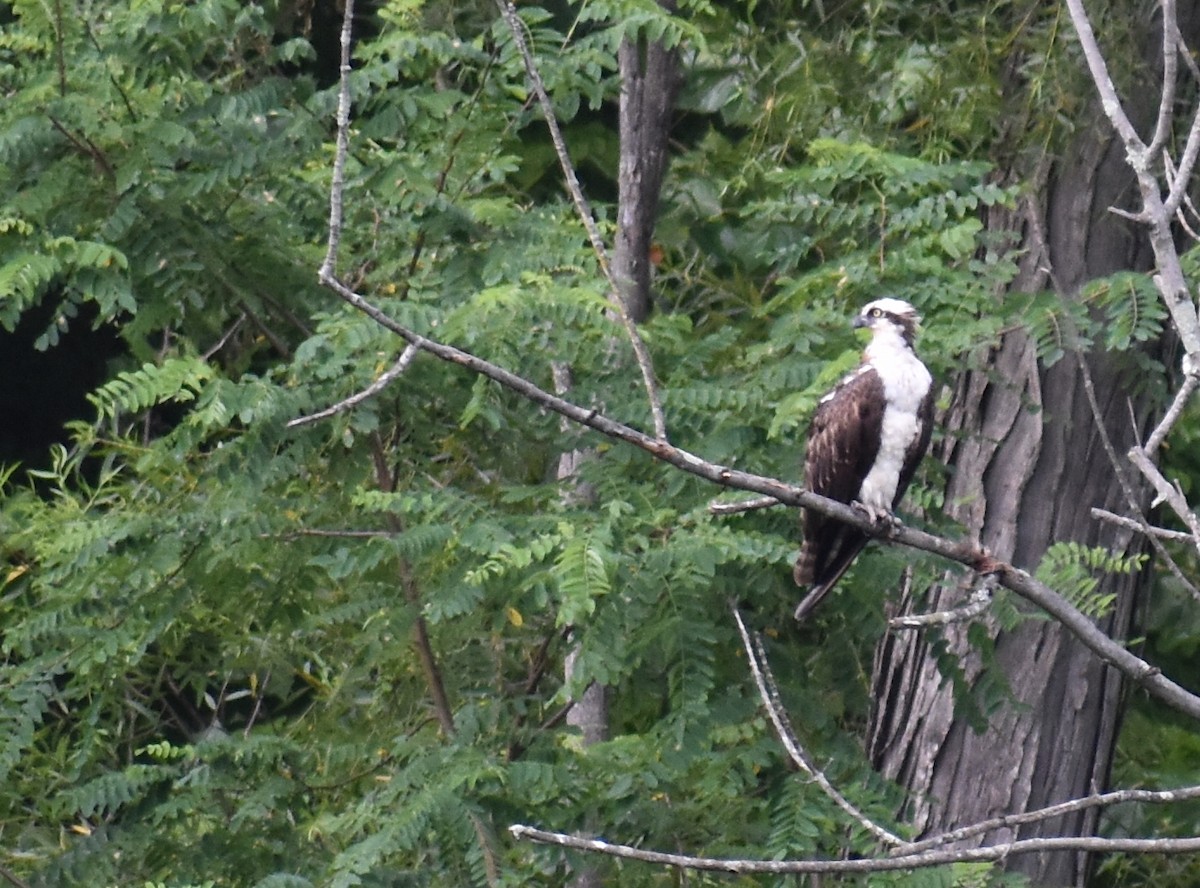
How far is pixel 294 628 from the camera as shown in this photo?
15.5 feet

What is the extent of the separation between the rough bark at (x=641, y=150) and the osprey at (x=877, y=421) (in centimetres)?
91

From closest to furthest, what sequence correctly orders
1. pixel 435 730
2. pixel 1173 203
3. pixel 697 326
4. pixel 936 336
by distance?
pixel 1173 203
pixel 936 336
pixel 435 730
pixel 697 326

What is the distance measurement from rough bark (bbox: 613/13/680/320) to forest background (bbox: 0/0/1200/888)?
5 centimetres

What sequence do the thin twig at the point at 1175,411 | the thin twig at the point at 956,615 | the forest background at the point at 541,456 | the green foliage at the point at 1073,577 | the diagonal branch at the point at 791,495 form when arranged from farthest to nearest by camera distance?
1. the forest background at the point at 541,456
2. the green foliage at the point at 1073,577
3. the thin twig at the point at 956,615
4. the thin twig at the point at 1175,411
5. the diagonal branch at the point at 791,495

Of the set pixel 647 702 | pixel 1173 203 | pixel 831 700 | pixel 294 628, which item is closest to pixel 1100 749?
pixel 831 700

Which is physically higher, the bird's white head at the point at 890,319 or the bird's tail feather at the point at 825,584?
the bird's white head at the point at 890,319

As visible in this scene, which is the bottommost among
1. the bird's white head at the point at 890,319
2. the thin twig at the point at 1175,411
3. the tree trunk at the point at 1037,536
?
the tree trunk at the point at 1037,536

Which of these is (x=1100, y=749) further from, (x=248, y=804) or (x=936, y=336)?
(x=248, y=804)

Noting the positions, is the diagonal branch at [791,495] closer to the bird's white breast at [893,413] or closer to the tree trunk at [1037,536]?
the bird's white breast at [893,413]

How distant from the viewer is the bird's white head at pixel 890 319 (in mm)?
4172

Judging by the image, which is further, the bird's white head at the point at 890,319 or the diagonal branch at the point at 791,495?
the bird's white head at the point at 890,319

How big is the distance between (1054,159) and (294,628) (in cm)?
265

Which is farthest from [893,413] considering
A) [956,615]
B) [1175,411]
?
[1175,411]

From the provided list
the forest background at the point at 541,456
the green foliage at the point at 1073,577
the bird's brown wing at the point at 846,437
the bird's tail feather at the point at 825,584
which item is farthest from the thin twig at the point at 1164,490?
the bird's brown wing at the point at 846,437
